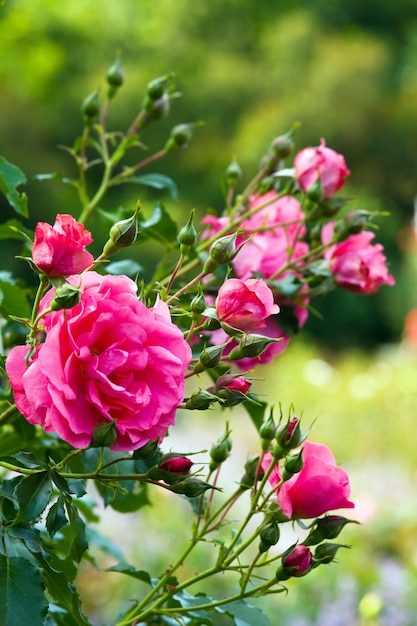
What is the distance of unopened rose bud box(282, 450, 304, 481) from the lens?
43cm

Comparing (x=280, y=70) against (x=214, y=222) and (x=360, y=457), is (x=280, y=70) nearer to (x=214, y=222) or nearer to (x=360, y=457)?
(x=360, y=457)

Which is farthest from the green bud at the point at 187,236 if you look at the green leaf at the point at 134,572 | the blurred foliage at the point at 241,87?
the blurred foliage at the point at 241,87

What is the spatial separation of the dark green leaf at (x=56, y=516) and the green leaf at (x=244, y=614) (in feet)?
0.45

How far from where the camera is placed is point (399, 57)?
9773 mm

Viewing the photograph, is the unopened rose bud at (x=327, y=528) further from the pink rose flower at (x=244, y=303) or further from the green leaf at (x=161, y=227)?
the green leaf at (x=161, y=227)

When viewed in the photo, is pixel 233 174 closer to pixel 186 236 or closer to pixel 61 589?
pixel 186 236

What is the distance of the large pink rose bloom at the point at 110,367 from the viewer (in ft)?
1.18

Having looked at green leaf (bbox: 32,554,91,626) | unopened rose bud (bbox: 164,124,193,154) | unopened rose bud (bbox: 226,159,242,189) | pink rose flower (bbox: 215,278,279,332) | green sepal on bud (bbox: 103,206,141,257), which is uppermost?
green sepal on bud (bbox: 103,206,141,257)

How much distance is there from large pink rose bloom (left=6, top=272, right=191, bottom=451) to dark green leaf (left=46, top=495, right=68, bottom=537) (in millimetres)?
49

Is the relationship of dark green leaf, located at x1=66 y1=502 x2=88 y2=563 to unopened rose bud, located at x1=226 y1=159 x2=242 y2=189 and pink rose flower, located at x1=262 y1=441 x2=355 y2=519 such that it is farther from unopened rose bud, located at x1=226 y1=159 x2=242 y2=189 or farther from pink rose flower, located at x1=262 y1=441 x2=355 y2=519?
unopened rose bud, located at x1=226 y1=159 x2=242 y2=189

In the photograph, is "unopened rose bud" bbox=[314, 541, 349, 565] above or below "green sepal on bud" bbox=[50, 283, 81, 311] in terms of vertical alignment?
below

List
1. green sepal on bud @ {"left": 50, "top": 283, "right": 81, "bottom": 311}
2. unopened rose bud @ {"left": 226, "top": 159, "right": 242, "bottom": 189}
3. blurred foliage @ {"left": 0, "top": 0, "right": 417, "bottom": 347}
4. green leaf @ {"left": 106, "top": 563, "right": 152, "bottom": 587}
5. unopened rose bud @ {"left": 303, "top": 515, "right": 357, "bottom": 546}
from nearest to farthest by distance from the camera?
green sepal on bud @ {"left": 50, "top": 283, "right": 81, "bottom": 311}
unopened rose bud @ {"left": 303, "top": 515, "right": 357, "bottom": 546}
green leaf @ {"left": 106, "top": 563, "right": 152, "bottom": 587}
unopened rose bud @ {"left": 226, "top": 159, "right": 242, "bottom": 189}
blurred foliage @ {"left": 0, "top": 0, "right": 417, "bottom": 347}

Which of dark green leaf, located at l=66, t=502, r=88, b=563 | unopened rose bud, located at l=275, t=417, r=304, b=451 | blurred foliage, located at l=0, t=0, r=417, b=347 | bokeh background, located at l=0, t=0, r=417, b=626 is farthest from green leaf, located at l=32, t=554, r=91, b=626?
blurred foliage, located at l=0, t=0, r=417, b=347

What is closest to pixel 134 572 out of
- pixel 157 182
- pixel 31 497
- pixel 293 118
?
pixel 31 497
